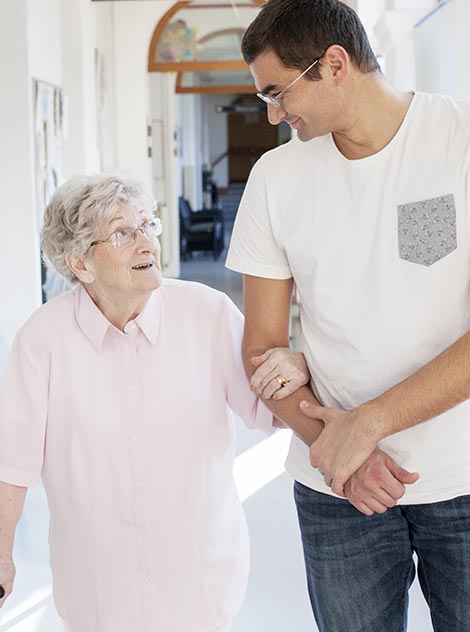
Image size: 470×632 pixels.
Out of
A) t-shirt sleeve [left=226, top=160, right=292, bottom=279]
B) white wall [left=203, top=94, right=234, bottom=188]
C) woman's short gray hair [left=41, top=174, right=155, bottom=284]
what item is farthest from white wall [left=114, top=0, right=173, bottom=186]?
white wall [left=203, top=94, right=234, bottom=188]

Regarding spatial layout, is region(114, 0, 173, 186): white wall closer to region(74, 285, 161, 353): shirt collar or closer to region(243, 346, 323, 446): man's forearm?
region(74, 285, 161, 353): shirt collar

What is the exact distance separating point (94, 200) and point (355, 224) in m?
0.69

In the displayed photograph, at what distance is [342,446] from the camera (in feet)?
6.06

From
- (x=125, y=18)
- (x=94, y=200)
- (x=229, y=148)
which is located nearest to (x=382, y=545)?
(x=94, y=200)

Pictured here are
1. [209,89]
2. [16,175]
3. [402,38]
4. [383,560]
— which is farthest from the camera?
[209,89]

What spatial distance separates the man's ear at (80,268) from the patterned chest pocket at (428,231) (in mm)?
815

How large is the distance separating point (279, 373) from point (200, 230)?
1485cm

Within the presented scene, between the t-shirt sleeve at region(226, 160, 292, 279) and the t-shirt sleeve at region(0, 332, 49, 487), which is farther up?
the t-shirt sleeve at region(226, 160, 292, 279)

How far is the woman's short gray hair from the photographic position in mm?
2332

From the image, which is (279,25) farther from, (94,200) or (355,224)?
(94,200)

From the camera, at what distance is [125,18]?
1198cm

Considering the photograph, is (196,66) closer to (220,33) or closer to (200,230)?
(220,33)

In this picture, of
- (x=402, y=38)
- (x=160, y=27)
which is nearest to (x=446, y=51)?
(x=402, y=38)

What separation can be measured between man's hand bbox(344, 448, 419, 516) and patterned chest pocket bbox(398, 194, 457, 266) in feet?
1.20
